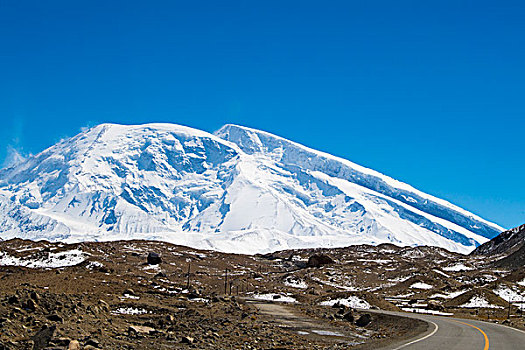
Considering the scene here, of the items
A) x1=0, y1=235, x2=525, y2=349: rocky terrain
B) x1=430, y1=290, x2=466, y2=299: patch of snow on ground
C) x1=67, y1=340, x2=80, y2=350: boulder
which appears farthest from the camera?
x1=430, y1=290, x2=466, y2=299: patch of snow on ground

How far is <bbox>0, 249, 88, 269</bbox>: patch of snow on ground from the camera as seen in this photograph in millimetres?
89500

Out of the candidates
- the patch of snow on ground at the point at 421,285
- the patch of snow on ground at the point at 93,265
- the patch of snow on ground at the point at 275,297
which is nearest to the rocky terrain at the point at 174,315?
the patch of snow on ground at the point at 275,297

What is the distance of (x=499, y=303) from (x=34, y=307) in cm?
7303

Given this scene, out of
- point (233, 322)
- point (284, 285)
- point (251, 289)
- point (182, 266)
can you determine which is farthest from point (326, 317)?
point (182, 266)

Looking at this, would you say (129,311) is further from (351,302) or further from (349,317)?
(351,302)

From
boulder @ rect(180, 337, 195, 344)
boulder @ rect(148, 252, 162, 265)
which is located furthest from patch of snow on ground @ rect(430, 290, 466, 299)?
boulder @ rect(180, 337, 195, 344)

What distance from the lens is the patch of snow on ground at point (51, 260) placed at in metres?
89.5

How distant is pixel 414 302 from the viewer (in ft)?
271

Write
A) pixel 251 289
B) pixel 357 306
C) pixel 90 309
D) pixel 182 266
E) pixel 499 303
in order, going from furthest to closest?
pixel 182 266 → pixel 251 289 → pixel 499 303 → pixel 357 306 → pixel 90 309

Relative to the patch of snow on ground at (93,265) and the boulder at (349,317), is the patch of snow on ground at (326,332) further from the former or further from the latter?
the patch of snow on ground at (93,265)

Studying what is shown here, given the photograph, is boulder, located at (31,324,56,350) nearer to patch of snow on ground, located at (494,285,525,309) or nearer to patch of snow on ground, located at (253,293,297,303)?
patch of snow on ground, located at (253,293,297,303)

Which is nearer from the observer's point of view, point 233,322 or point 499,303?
point 233,322

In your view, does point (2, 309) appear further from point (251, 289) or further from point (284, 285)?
point (284, 285)

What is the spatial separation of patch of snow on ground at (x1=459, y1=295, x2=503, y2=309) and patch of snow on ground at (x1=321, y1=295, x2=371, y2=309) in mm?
18657
